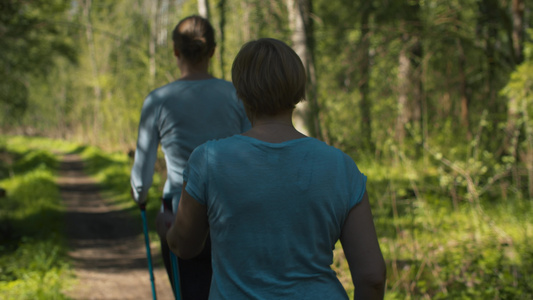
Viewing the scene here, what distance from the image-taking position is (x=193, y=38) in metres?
2.40

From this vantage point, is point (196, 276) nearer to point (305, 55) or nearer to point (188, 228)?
point (188, 228)

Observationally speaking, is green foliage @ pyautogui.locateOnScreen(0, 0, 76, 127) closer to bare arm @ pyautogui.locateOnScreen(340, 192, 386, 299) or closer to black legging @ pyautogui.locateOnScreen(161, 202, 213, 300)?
black legging @ pyautogui.locateOnScreen(161, 202, 213, 300)

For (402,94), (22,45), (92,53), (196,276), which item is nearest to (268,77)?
(196,276)

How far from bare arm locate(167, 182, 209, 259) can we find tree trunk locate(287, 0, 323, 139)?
147 inches

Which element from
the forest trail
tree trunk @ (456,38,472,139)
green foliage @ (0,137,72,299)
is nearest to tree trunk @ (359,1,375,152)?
tree trunk @ (456,38,472,139)

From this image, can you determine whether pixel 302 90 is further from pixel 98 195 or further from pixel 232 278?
pixel 98 195

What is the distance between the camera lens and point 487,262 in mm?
4840

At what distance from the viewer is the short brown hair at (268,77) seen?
1.48m

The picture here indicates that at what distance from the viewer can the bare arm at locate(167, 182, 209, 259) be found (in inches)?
59.6

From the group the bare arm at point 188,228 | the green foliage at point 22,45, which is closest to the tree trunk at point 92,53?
the green foliage at point 22,45

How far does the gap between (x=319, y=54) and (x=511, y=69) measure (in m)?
3.07

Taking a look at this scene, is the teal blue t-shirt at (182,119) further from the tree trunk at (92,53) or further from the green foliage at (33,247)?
the tree trunk at (92,53)

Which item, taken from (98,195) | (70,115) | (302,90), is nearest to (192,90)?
(302,90)

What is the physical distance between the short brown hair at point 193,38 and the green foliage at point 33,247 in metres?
4.06
